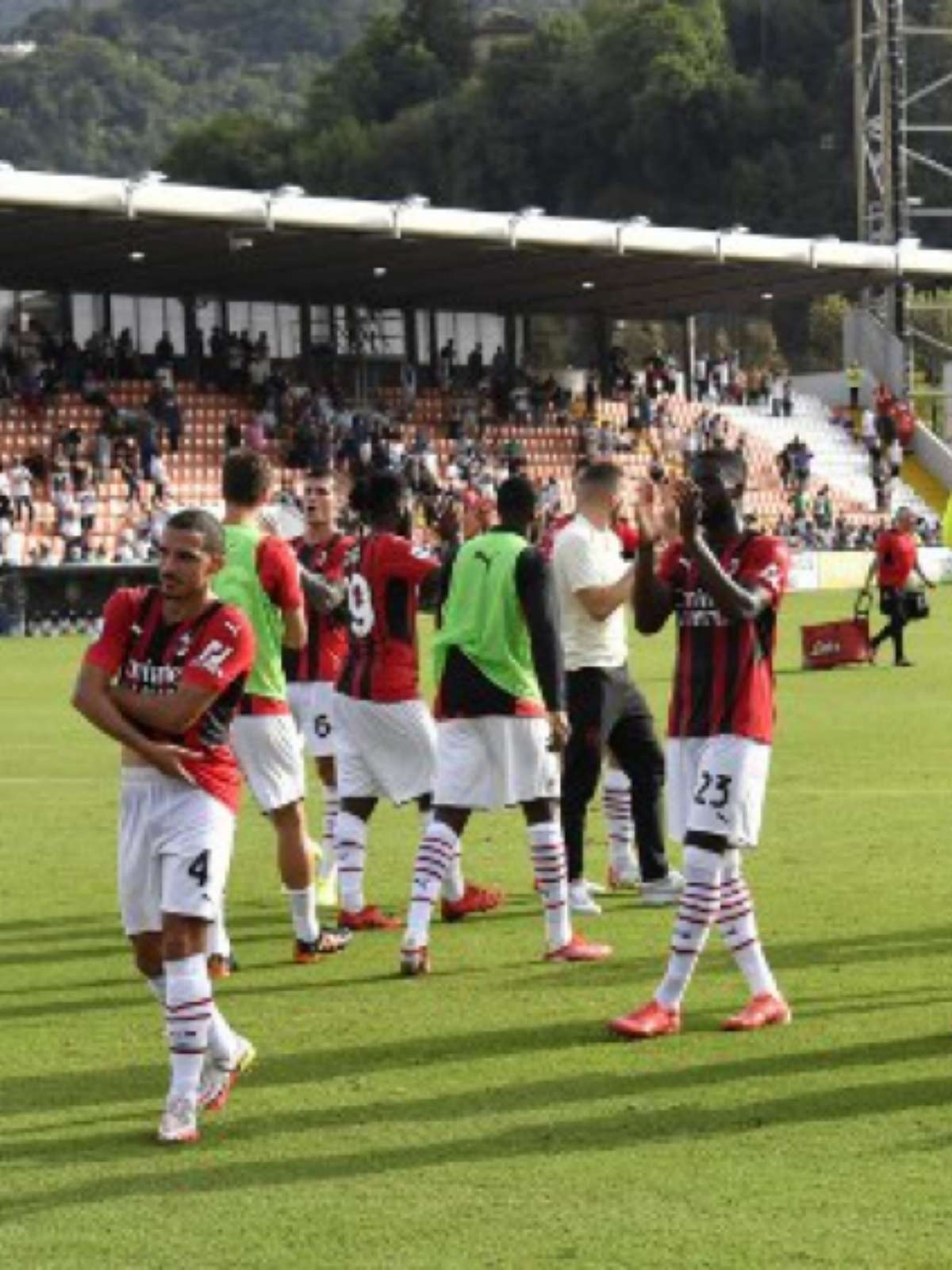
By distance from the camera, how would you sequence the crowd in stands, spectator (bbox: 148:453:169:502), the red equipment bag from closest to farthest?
the red equipment bag
the crowd in stands
spectator (bbox: 148:453:169:502)

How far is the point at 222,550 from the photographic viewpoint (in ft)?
30.0

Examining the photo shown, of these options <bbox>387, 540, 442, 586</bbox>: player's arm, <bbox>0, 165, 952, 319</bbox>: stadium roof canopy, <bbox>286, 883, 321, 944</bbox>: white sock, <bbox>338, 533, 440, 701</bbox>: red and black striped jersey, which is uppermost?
<bbox>0, 165, 952, 319</bbox>: stadium roof canopy

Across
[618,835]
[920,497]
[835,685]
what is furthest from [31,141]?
[618,835]

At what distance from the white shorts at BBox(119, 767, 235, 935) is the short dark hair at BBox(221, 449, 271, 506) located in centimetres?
299

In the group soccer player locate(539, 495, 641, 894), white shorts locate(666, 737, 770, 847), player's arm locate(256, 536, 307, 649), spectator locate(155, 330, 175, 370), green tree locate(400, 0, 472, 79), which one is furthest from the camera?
green tree locate(400, 0, 472, 79)

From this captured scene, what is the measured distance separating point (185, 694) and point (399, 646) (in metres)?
4.17

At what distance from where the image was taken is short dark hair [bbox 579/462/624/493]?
512 inches

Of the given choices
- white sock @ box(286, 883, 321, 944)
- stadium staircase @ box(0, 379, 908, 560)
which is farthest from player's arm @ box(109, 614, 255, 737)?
stadium staircase @ box(0, 379, 908, 560)

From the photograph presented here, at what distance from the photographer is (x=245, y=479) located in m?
12.0

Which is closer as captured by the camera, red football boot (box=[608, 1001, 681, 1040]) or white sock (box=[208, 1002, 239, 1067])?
white sock (box=[208, 1002, 239, 1067])

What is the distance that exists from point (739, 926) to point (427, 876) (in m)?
1.75

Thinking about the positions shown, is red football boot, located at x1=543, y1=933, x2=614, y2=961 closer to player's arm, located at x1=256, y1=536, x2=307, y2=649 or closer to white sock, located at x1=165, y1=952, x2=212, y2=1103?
player's arm, located at x1=256, y1=536, x2=307, y2=649

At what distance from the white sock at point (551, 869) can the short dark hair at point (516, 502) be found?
1281 millimetres

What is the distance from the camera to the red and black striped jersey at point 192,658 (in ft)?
29.4
